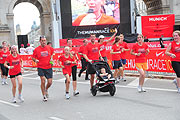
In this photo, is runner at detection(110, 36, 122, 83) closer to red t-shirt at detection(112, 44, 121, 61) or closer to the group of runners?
red t-shirt at detection(112, 44, 121, 61)

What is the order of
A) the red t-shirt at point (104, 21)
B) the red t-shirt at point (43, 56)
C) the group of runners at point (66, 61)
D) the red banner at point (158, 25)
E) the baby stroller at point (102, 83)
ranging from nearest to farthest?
the group of runners at point (66, 61) → the red t-shirt at point (43, 56) → the baby stroller at point (102, 83) → the red banner at point (158, 25) → the red t-shirt at point (104, 21)

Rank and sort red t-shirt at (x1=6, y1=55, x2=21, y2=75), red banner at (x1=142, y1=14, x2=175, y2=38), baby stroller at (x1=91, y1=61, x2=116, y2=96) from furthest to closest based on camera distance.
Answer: red banner at (x1=142, y1=14, x2=175, y2=38) < red t-shirt at (x1=6, y1=55, x2=21, y2=75) < baby stroller at (x1=91, y1=61, x2=116, y2=96)

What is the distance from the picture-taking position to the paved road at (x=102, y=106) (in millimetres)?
7441

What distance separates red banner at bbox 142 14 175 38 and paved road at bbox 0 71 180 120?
573 inches

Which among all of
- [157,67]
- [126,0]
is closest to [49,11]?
[126,0]

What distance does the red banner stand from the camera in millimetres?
25703

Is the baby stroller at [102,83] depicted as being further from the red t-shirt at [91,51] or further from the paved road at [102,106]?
the red t-shirt at [91,51]

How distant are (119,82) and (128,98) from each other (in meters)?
3.89

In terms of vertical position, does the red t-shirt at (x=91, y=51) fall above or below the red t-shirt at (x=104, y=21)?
below

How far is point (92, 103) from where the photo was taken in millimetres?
9172

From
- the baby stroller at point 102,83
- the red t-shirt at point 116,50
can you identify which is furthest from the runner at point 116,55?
the baby stroller at point 102,83

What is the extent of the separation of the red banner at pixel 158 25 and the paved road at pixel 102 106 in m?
14.5

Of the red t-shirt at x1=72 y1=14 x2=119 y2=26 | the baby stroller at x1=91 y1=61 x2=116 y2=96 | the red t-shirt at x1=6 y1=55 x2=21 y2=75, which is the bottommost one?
the baby stroller at x1=91 y1=61 x2=116 y2=96

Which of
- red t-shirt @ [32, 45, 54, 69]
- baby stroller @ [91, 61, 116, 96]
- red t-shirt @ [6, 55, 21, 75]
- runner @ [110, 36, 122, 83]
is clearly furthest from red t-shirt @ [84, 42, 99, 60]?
red t-shirt @ [6, 55, 21, 75]
